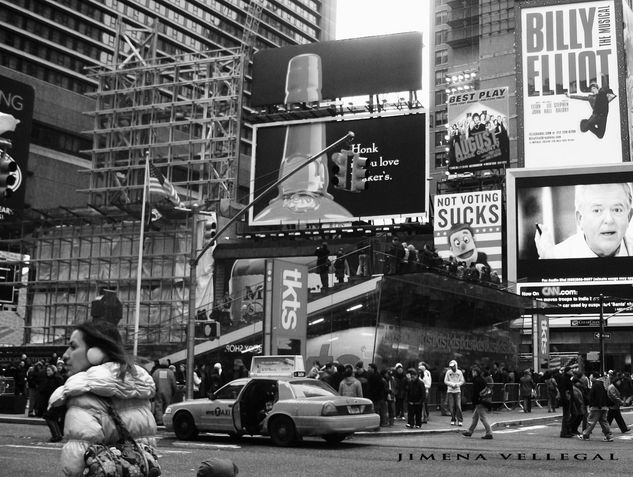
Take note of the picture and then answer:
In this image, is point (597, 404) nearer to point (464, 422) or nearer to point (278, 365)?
point (464, 422)

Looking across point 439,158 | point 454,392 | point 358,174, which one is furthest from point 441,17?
point 358,174

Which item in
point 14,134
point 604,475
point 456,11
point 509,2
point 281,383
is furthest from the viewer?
point 456,11

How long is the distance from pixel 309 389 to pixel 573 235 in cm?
4727

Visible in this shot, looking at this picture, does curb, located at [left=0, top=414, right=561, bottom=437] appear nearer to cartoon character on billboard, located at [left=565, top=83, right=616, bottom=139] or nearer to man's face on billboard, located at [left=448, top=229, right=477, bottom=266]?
man's face on billboard, located at [left=448, top=229, right=477, bottom=266]

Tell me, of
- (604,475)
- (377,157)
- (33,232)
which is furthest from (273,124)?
(604,475)

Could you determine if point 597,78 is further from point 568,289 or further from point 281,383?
point 281,383

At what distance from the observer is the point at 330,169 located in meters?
55.2

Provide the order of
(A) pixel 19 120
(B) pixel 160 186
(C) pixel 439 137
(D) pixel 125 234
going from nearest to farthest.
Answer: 1. (B) pixel 160 186
2. (A) pixel 19 120
3. (D) pixel 125 234
4. (C) pixel 439 137

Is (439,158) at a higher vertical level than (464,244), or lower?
higher

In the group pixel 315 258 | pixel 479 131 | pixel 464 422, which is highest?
pixel 479 131

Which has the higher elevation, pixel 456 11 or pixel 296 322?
pixel 456 11

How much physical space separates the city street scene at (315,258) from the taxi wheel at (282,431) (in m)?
0.03

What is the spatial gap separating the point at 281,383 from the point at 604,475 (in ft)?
21.4

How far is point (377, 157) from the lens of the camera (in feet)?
177
